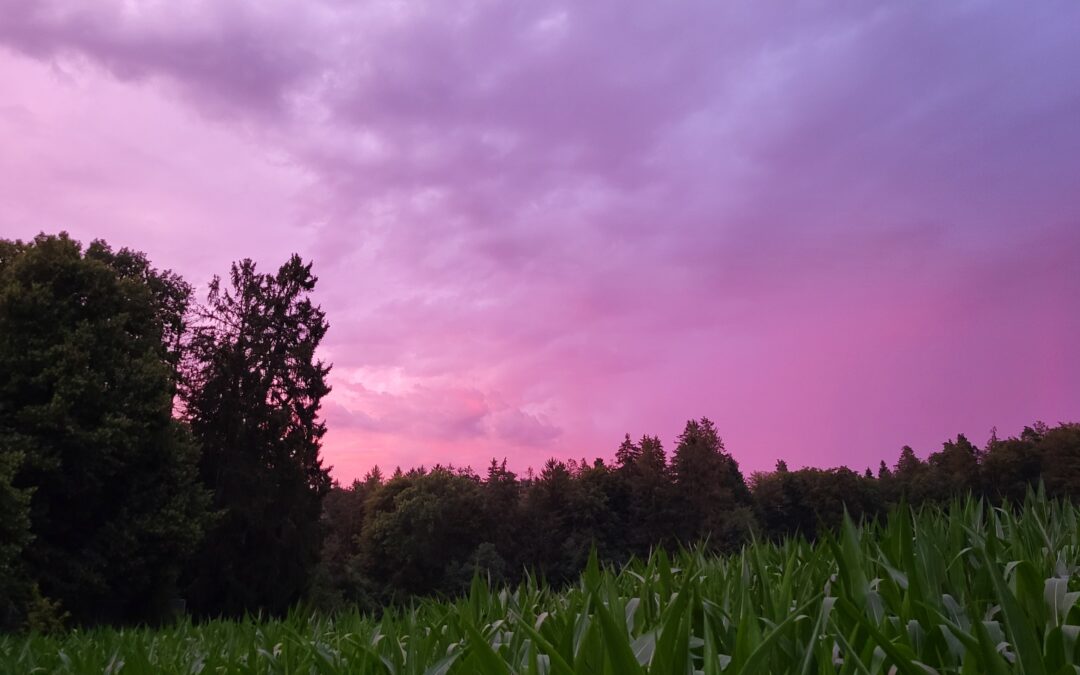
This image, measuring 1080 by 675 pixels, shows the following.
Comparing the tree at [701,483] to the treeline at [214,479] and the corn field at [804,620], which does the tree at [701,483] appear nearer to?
the treeline at [214,479]

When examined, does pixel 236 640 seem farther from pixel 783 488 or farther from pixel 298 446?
pixel 783 488

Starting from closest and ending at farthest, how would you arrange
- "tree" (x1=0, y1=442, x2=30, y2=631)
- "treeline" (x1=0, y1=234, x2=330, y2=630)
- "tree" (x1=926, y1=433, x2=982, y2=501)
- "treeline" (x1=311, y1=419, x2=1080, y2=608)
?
"tree" (x1=0, y1=442, x2=30, y2=631)
"treeline" (x1=0, y1=234, x2=330, y2=630)
"treeline" (x1=311, y1=419, x2=1080, y2=608)
"tree" (x1=926, y1=433, x2=982, y2=501)

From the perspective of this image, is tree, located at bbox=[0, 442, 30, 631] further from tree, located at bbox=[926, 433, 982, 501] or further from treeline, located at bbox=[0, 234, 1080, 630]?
tree, located at bbox=[926, 433, 982, 501]

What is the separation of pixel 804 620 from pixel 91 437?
2757cm

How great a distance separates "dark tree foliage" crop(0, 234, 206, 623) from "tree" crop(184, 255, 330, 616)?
563cm

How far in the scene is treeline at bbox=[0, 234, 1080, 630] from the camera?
83.0ft

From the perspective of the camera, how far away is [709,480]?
2335 inches

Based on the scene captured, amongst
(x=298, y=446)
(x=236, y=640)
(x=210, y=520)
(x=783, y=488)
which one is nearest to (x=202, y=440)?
(x=298, y=446)

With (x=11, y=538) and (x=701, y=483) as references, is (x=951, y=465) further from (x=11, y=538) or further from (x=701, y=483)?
(x=11, y=538)


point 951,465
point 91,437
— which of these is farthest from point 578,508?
point 91,437

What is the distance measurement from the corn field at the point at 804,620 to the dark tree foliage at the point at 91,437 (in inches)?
988

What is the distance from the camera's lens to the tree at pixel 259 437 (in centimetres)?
3444

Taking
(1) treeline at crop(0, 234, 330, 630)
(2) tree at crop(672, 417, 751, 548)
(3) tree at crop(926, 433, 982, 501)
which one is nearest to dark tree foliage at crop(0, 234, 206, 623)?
(1) treeline at crop(0, 234, 330, 630)

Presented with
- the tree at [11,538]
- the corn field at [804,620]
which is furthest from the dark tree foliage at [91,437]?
the corn field at [804,620]
